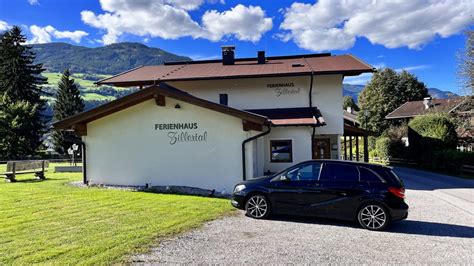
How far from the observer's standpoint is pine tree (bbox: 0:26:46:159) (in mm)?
46312

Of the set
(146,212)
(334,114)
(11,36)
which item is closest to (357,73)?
(334,114)

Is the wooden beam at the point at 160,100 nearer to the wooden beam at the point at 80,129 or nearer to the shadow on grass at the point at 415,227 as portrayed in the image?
the wooden beam at the point at 80,129

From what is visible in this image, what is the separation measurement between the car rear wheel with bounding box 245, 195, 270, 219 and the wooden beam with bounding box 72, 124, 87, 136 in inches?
341

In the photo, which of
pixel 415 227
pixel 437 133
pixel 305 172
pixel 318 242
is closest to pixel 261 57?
pixel 437 133

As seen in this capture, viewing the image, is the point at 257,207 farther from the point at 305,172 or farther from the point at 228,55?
the point at 228,55

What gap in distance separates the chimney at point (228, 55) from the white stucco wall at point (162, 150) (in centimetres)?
1091

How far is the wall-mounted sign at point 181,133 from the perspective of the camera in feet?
45.9

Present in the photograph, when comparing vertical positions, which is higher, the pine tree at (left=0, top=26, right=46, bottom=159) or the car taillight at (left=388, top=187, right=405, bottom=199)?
the pine tree at (left=0, top=26, right=46, bottom=159)

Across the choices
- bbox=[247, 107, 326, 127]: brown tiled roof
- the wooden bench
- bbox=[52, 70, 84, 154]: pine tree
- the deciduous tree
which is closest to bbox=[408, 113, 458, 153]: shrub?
bbox=[247, 107, 326, 127]: brown tiled roof

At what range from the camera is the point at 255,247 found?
21.9 feet

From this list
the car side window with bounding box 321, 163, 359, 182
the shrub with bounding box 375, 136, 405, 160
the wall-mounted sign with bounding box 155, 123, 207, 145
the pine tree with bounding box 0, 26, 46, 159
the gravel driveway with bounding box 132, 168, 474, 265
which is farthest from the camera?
the pine tree with bounding box 0, 26, 46, 159

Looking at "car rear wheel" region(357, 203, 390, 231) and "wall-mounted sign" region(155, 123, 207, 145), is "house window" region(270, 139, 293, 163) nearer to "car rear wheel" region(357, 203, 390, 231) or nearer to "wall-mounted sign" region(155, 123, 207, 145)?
"wall-mounted sign" region(155, 123, 207, 145)

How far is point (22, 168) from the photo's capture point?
17344 millimetres

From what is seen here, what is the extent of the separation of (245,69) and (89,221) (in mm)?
15074
